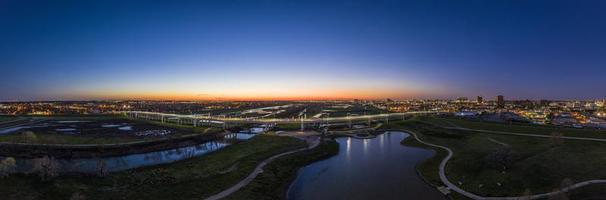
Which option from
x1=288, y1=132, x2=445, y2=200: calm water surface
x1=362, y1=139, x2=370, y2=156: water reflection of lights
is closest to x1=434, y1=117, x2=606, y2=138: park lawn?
x1=288, y1=132, x2=445, y2=200: calm water surface

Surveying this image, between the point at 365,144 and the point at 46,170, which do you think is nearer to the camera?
the point at 46,170

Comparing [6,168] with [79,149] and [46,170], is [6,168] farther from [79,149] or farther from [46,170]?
[79,149]

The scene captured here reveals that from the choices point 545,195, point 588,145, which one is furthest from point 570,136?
point 545,195

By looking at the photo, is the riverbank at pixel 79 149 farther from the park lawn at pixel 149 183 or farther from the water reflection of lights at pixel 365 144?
the water reflection of lights at pixel 365 144

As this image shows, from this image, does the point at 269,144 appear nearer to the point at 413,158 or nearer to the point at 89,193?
the point at 413,158

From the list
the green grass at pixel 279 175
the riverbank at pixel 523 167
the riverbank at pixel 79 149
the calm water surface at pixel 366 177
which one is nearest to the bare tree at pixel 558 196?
the riverbank at pixel 523 167

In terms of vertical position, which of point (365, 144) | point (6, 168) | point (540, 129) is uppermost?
point (6, 168)

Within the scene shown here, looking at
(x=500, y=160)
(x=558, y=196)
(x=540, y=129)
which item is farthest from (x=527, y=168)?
(x=540, y=129)
